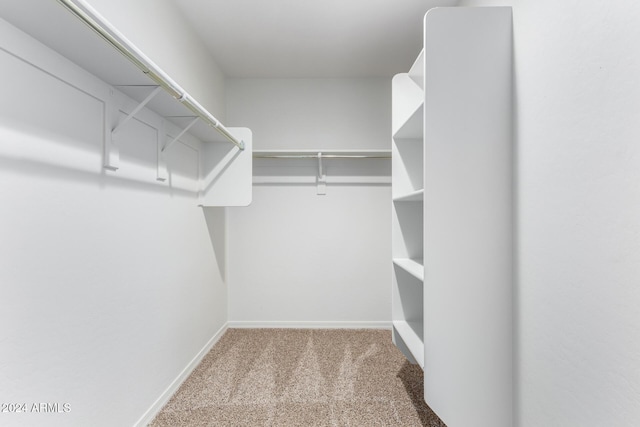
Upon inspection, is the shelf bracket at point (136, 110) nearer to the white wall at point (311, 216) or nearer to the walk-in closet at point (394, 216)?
the walk-in closet at point (394, 216)

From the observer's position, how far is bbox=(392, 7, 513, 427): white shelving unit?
1.28 metres

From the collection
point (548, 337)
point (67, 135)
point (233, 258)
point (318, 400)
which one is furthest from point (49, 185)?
point (233, 258)

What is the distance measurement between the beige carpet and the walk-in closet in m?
0.02

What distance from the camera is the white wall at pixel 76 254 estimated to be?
93cm

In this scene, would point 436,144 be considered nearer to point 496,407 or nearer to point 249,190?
point 496,407

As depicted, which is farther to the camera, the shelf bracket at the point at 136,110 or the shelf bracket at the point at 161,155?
the shelf bracket at the point at 161,155

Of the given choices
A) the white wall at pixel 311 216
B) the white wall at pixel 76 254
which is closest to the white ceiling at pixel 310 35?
the white wall at pixel 311 216

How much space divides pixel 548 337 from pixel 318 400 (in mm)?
1219

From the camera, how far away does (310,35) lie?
225 centimetres

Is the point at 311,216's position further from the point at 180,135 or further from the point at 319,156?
the point at 180,135

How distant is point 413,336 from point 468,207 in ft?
2.66

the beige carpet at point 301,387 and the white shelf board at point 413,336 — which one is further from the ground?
the white shelf board at point 413,336

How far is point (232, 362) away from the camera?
227 centimetres

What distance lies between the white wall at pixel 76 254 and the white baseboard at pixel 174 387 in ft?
0.11
